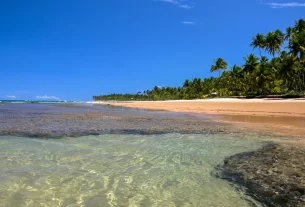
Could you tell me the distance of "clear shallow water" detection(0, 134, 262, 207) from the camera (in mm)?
3699

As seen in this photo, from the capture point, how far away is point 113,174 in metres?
4.86

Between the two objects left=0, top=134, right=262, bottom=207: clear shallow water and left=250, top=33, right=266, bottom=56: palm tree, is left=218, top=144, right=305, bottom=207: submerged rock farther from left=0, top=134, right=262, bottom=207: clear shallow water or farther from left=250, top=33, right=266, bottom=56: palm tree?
left=250, top=33, right=266, bottom=56: palm tree

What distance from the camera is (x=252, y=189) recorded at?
163 inches

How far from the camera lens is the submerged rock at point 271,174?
3824mm

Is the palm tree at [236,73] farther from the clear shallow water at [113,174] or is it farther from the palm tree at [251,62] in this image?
the clear shallow water at [113,174]

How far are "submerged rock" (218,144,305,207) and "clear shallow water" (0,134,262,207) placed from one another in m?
0.30

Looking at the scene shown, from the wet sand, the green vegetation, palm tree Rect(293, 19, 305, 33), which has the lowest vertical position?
the wet sand

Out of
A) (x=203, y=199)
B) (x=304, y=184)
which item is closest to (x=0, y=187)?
(x=203, y=199)

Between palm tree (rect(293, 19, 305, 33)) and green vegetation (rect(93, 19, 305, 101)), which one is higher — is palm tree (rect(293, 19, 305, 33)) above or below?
above

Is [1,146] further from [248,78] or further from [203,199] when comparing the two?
[248,78]

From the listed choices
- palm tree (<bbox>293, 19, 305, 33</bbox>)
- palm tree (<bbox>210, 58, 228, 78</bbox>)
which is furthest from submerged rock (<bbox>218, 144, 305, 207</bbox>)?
palm tree (<bbox>210, 58, 228, 78</bbox>)

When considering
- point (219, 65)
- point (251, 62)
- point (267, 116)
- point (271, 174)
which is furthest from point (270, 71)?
point (271, 174)

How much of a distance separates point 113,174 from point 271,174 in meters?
2.75

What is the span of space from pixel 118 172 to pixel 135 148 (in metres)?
2.39
